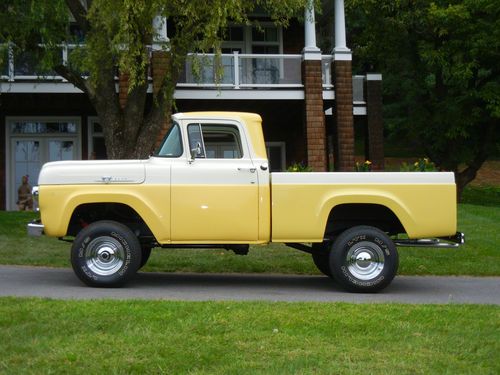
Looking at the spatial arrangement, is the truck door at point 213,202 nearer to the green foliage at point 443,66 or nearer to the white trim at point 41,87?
the white trim at point 41,87

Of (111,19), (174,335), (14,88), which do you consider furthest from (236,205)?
(14,88)

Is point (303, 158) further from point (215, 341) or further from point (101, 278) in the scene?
point (215, 341)

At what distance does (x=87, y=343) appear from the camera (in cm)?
594

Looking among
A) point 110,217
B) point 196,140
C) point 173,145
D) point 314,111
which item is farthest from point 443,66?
point 110,217

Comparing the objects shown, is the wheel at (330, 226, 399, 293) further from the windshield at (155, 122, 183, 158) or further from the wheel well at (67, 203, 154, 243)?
the wheel well at (67, 203, 154, 243)

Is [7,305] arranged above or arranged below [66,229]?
below

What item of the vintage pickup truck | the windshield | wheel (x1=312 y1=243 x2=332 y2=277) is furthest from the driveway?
the windshield

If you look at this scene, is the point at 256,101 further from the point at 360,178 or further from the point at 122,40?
the point at 360,178

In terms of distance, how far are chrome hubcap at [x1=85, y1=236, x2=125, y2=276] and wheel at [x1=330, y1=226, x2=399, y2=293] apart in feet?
8.33

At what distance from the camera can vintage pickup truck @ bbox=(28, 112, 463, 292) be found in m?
9.17

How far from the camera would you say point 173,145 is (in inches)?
372

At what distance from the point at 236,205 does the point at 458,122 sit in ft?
56.7

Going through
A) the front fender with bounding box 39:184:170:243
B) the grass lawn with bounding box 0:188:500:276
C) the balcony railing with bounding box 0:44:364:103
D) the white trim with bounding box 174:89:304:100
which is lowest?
the grass lawn with bounding box 0:188:500:276

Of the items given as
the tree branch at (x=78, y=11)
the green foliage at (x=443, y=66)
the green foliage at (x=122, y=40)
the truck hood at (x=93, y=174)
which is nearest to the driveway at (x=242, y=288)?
the truck hood at (x=93, y=174)
